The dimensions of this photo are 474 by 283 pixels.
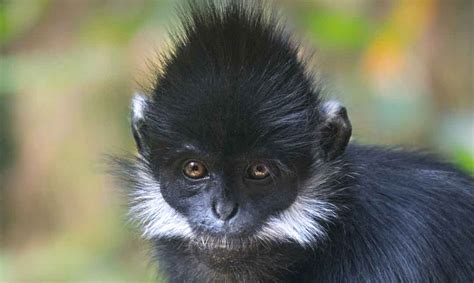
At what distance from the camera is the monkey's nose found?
465cm

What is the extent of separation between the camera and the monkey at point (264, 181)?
4.68m

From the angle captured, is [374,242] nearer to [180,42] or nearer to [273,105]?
[273,105]

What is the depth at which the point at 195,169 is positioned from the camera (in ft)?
15.8

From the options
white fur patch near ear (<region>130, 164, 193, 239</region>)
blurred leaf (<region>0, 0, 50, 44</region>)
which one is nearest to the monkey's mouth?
white fur patch near ear (<region>130, 164, 193, 239</region>)

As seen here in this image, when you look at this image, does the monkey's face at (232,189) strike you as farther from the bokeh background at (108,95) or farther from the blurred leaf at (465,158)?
the bokeh background at (108,95)

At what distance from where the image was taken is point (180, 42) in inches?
193

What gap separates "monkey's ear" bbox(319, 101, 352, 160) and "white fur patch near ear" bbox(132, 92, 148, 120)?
3.08ft

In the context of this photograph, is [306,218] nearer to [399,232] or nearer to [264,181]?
[264,181]

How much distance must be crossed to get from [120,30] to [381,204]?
4.15 metres

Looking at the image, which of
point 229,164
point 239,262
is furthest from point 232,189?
point 239,262

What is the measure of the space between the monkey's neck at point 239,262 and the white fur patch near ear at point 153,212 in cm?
9

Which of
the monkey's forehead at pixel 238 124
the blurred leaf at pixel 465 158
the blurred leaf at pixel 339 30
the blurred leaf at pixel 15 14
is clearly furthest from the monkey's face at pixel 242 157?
the blurred leaf at pixel 15 14

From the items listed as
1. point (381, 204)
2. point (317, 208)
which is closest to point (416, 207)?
point (381, 204)

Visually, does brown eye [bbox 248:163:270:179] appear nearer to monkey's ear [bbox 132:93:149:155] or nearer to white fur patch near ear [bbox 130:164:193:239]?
white fur patch near ear [bbox 130:164:193:239]
